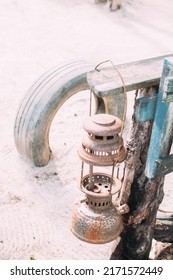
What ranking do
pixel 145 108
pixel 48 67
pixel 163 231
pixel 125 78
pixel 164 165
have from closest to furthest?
1. pixel 125 78
2. pixel 145 108
3. pixel 164 165
4. pixel 163 231
5. pixel 48 67

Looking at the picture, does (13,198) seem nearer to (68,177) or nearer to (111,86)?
(68,177)

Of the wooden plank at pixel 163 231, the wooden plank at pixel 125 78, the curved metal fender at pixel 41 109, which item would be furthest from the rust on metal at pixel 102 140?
the curved metal fender at pixel 41 109

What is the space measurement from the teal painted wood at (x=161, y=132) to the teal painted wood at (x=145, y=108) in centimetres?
4

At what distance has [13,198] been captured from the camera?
198 inches

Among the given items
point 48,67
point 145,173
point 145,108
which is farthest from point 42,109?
point 48,67

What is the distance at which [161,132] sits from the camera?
2.76m

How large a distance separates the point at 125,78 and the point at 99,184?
86 centimetres

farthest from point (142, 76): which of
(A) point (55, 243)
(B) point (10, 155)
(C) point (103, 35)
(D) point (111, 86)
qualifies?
(C) point (103, 35)

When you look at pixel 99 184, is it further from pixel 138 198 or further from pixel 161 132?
pixel 161 132

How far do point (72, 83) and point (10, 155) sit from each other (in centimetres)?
133

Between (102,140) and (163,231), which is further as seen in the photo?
(163,231)

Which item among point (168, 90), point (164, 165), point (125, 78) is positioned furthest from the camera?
point (164, 165)

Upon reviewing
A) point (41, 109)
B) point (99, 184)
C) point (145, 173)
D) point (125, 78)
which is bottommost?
point (41, 109)

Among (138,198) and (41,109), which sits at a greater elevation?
(138,198)
